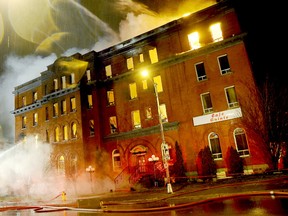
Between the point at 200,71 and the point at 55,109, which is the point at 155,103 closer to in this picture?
the point at 200,71

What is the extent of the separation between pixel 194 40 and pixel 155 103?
7.78 metres

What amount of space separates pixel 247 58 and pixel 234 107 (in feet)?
15.3

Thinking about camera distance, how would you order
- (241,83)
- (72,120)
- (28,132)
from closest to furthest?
(241,83)
(72,120)
(28,132)

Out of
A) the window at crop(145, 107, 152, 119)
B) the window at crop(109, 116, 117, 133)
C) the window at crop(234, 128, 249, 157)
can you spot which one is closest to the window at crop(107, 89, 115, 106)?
the window at crop(109, 116, 117, 133)

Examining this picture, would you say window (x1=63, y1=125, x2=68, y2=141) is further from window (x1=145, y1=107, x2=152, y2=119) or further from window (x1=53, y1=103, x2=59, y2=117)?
window (x1=145, y1=107, x2=152, y2=119)

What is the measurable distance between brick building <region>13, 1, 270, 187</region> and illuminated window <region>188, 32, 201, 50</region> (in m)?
0.10

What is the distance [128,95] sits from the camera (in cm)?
2820

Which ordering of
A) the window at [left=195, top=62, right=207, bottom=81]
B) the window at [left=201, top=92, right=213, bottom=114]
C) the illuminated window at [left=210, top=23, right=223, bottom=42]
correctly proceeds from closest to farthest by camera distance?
the window at [left=201, top=92, right=213, bottom=114] → the illuminated window at [left=210, top=23, right=223, bottom=42] → the window at [left=195, top=62, right=207, bottom=81]

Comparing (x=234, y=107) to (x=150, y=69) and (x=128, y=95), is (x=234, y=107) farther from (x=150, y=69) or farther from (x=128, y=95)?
(x=128, y=95)

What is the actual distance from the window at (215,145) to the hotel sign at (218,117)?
1341mm

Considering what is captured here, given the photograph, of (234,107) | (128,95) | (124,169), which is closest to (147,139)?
(124,169)

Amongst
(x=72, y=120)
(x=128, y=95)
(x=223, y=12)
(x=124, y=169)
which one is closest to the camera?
(x=223, y=12)

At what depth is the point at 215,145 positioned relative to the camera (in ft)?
74.2

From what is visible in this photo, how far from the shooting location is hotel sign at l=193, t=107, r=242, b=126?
2170 centimetres
